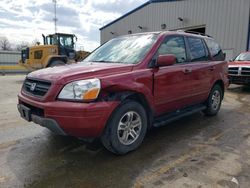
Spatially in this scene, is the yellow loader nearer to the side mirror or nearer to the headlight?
the side mirror

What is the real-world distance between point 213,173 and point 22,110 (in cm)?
280

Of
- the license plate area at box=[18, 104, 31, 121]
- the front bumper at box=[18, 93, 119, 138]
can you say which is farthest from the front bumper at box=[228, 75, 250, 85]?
the license plate area at box=[18, 104, 31, 121]

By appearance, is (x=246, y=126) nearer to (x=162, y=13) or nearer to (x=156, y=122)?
(x=156, y=122)

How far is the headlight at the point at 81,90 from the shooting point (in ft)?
10.3

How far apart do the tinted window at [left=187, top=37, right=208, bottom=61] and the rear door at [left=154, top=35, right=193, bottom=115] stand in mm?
258

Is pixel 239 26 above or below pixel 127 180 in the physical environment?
above

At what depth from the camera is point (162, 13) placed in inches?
803

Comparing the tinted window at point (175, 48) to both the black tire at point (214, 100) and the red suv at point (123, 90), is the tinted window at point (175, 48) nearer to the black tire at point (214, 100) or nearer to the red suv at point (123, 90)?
the red suv at point (123, 90)

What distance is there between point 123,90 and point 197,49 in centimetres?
247

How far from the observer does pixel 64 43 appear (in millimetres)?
16625

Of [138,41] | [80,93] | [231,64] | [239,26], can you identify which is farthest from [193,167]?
[239,26]

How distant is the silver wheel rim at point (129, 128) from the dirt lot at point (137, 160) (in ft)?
0.77

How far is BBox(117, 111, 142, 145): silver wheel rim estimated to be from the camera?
358 centimetres

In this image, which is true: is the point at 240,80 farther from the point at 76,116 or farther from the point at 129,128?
the point at 76,116
